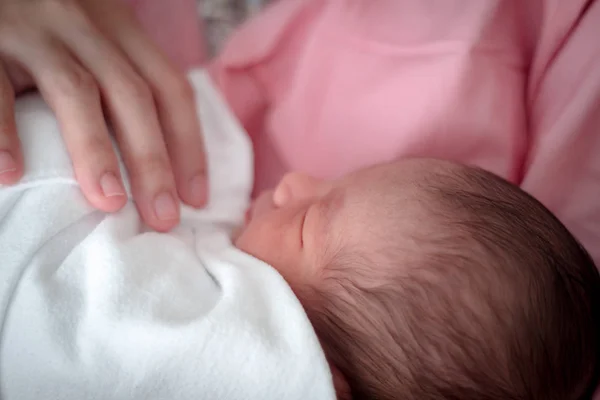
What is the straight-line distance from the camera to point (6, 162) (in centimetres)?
64

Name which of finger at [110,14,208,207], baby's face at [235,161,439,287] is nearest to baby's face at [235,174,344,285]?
baby's face at [235,161,439,287]

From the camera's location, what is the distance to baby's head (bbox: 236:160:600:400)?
1.96ft

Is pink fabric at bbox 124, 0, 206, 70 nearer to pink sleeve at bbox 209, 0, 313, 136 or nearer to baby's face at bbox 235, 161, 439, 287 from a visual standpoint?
pink sleeve at bbox 209, 0, 313, 136

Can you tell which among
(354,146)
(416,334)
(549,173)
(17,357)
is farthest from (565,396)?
(17,357)

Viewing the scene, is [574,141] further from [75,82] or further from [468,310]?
→ [75,82]

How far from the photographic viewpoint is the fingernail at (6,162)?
638 millimetres

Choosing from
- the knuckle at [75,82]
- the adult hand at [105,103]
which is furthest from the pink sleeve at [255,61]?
the knuckle at [75,82]

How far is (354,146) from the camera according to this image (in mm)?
958

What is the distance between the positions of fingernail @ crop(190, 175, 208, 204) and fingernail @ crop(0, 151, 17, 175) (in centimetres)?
25

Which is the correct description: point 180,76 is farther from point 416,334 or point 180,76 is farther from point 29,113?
point 416,334

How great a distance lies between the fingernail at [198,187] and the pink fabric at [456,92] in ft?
0.79

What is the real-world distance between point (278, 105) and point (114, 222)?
456mm

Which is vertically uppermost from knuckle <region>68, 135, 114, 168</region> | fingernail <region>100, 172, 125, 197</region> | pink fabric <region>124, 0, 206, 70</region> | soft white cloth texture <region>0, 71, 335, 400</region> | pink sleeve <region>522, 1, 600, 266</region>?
pink sleeve <region>522, 1, 600, 266</region>

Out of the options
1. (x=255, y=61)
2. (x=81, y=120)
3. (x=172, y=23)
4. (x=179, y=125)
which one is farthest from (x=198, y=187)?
(x=172, y=23)
